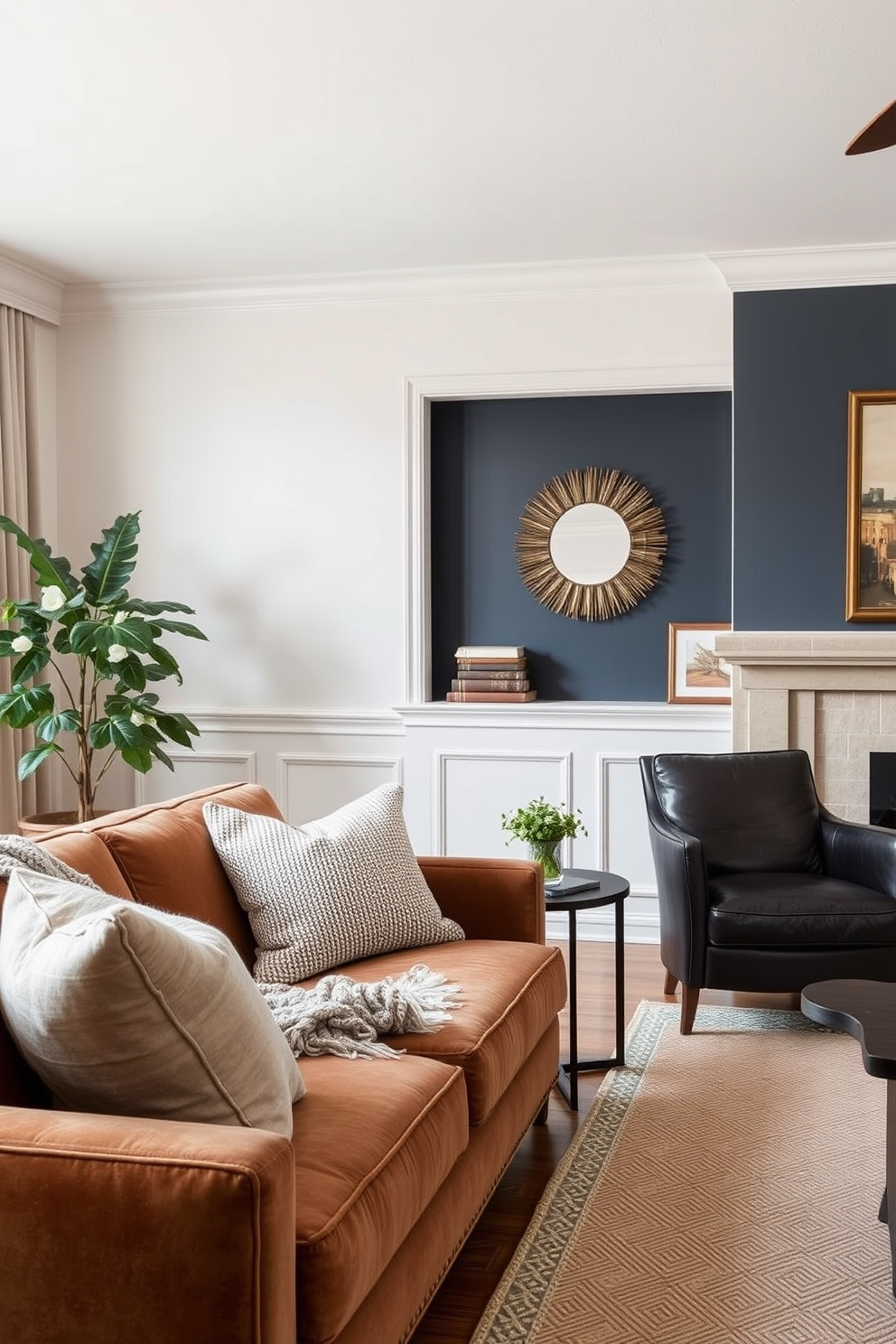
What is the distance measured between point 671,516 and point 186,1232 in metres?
4.27

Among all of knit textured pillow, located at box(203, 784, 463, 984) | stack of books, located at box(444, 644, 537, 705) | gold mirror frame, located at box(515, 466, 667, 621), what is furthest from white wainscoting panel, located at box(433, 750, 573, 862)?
knit textured pillow, located at box(203, 784, 463, 984)

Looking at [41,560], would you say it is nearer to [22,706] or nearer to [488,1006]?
→ [22,706]

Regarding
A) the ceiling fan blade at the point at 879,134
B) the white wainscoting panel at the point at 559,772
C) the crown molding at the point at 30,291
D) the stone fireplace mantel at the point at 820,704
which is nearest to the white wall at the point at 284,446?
the crown molding at the point at 30,291

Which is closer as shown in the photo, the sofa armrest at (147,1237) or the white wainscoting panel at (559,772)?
the sofa armrest at (147,1237)

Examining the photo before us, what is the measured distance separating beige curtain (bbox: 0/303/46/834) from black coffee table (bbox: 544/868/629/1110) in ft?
8.43

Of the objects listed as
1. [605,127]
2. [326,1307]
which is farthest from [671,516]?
[326,1307]

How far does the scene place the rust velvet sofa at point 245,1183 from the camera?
1.40m

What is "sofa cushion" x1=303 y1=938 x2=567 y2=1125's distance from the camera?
2.32m

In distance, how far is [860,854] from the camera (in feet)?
12.9

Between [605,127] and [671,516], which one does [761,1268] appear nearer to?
[605,127]

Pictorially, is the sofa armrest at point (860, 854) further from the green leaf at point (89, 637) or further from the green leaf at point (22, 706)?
the green leaf at point (22, 706)

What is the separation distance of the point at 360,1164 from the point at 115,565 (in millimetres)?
3639

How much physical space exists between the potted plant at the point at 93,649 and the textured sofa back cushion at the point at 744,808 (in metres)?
1.89

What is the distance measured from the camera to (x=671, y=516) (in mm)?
5293
